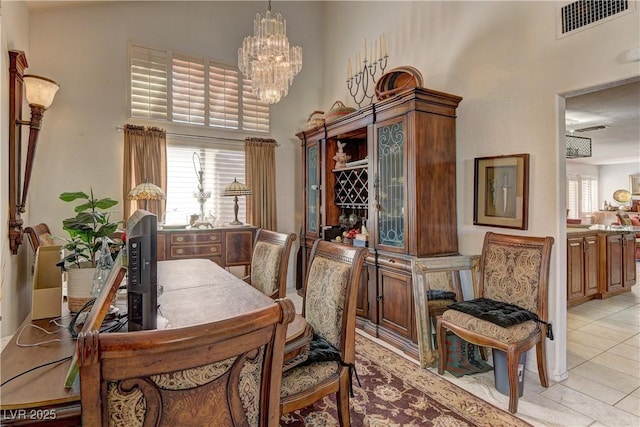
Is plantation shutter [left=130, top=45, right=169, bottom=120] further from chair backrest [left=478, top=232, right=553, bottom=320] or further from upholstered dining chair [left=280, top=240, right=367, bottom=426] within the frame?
chair backrest [left=478, top=232, right=553, bottom=320]

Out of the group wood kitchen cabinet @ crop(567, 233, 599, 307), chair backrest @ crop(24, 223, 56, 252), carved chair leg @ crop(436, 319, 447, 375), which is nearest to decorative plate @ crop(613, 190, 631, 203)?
wood kitchen cabinet @ crop(567, 233, 599, 307)

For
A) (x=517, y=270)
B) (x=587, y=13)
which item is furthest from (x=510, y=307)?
(x=587, y=13)

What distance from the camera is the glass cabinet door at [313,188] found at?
4.30 metres

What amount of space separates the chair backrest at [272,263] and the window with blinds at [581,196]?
1024cm

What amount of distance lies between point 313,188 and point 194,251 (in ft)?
5.59

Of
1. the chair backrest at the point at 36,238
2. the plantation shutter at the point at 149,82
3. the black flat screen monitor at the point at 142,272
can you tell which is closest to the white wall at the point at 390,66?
the plantation shutter at the point at 149,82

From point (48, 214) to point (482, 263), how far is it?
14.5 feet

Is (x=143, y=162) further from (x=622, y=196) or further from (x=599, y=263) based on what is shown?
(x=622, y=196)

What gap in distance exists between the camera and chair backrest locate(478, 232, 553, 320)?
2.27 m

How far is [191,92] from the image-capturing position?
437 centimetres

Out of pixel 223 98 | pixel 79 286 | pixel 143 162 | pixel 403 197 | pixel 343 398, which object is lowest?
pixel 343 398

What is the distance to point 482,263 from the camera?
8.68 feet

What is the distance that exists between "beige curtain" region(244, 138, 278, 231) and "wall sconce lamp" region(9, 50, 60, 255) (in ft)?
7.36

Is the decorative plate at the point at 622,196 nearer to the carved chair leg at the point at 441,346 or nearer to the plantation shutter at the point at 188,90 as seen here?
the carved chair leg at the point at 441,346
